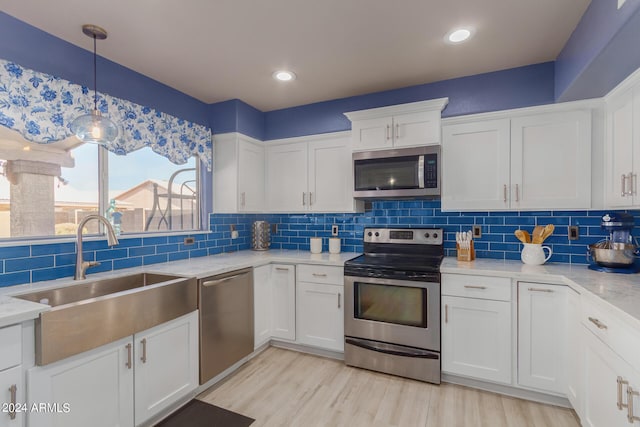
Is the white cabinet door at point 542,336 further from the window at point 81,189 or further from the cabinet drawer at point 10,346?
the window at point 81,189

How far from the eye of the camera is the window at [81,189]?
6.15ft

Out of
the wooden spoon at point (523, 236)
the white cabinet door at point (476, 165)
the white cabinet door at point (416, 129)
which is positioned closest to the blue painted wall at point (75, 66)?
the white cabinet door at point (416, 129)

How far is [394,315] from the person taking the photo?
2.44 meters

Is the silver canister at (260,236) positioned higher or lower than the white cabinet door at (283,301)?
higher

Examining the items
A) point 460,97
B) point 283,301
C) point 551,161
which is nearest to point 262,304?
point 283,301

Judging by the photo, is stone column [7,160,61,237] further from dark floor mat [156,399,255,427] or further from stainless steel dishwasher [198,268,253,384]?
dark floor mat [156,399,255,427]

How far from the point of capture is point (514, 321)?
2117mm

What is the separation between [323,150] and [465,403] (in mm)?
2417

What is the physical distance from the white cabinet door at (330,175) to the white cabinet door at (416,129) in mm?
535

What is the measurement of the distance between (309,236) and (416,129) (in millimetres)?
1611

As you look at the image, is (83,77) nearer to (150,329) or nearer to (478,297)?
(150,329)

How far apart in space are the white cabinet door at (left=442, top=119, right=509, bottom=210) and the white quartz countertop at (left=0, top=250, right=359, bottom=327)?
3.75 feet

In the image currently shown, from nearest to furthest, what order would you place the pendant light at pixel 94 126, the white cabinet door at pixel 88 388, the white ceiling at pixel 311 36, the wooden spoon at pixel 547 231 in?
the white cabinet door at pixel 88 388 → the white ceiling at pixel 311 36 → the pendant light at pixel 94 126 → the wooden spoon at pixel 547 231

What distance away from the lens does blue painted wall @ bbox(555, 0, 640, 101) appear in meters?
1.38
